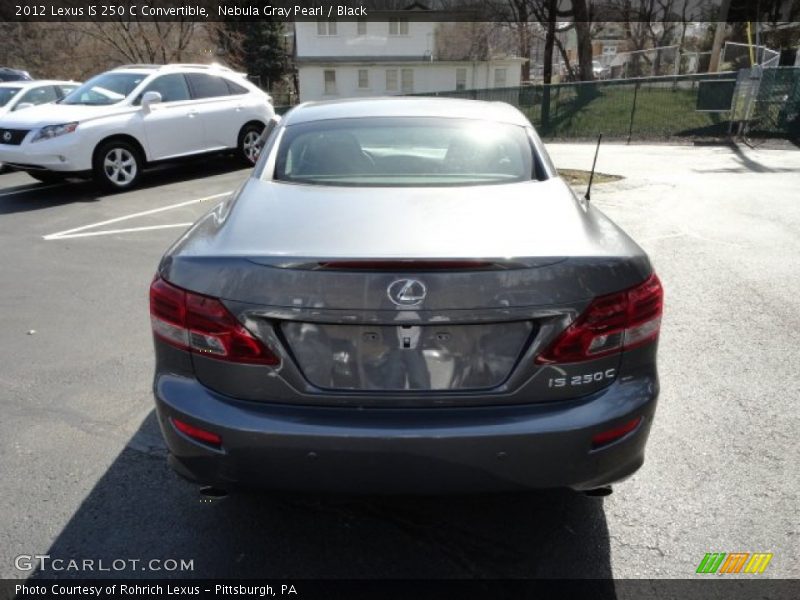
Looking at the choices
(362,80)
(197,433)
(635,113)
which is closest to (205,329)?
(197,433)

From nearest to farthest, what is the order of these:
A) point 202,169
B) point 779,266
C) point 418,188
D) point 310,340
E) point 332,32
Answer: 1. point 310,340
2. point 418,188
3. point 779,266
4. point 202,169
5. point 332,32

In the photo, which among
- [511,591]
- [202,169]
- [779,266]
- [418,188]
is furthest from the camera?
[202,169]

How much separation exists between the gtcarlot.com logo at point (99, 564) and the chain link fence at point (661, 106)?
18.4 metres

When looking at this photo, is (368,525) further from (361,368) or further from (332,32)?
(332,32)

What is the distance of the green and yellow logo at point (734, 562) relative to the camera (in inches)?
92.9

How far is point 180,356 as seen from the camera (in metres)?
2.13

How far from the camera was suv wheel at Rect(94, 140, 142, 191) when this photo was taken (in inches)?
376

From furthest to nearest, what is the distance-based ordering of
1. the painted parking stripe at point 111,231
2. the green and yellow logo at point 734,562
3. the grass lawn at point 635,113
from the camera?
1. the grass lawn at point 635,113
2. the painted parking stripe at point 111,231
3. the green and yellow logo at point 734,562

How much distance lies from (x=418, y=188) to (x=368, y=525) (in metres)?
1.47

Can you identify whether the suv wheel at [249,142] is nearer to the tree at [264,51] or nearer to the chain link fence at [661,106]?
the chain link fence at [661,106]

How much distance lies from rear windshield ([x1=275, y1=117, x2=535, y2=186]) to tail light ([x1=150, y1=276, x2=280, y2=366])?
1.07m

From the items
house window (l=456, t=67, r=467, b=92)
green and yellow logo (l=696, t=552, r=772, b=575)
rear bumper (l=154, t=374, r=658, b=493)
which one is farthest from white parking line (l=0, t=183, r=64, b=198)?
house window (l=456, t=67, r=467, b=92)

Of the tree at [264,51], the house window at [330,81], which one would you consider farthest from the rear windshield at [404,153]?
the tree at [264,51]

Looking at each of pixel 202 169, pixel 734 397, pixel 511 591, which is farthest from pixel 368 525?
pixel 202 169
